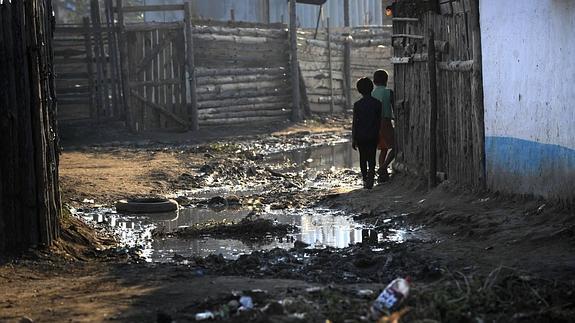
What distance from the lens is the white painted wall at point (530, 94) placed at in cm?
1053

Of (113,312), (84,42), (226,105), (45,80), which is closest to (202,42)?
(226,105)

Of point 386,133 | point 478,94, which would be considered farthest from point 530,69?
point 386,133

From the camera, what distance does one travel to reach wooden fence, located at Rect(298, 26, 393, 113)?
102ft

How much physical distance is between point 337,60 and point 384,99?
16.9m

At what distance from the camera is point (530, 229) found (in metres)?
10.2

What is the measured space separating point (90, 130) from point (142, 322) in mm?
18716

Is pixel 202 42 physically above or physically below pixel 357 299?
above

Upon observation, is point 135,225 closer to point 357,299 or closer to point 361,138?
point 361,138

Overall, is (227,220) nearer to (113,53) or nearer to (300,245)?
(300,245)

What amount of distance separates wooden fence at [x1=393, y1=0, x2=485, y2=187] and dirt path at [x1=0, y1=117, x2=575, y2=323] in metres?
0.40

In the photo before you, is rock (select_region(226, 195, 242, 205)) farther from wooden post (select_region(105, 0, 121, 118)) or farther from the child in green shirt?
wooden post (select_region(105, 0, 121, 118))

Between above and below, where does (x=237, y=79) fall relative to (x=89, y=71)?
below

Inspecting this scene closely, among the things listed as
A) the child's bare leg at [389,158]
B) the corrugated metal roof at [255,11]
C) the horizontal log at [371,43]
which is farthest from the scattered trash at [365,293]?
the corrugated metal roof at [255,11]

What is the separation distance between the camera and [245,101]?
94.9 feet
